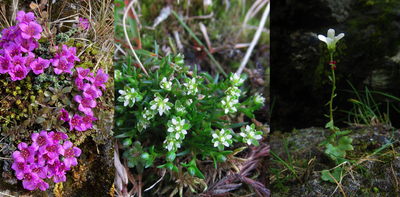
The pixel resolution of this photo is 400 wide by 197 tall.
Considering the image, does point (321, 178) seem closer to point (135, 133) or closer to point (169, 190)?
point (169, 190)

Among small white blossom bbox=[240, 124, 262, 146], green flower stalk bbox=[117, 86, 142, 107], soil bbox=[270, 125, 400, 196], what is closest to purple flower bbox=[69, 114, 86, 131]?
green flower stalk bbox=[117, 86, 142, 107]

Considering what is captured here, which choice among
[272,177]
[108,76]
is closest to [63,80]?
[108,76]

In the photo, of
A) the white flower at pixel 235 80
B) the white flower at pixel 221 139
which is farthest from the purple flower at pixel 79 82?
the white flower at pixel 235 80

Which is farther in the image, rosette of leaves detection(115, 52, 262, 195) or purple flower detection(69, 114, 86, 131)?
rosette of leaves detection(115, 52, 262, 195)

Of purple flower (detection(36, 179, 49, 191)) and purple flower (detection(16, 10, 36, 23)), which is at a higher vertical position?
purple flower (detection(16, 10, 36, 23))

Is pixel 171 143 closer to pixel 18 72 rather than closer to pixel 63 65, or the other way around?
pixel 63 65

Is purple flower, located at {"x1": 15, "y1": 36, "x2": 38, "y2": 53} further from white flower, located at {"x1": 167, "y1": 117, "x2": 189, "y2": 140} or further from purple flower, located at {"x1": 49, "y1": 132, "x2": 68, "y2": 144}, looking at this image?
white flower, located at {"x1": 167, "y1": 117, "x2": 189, "y2": 140}
